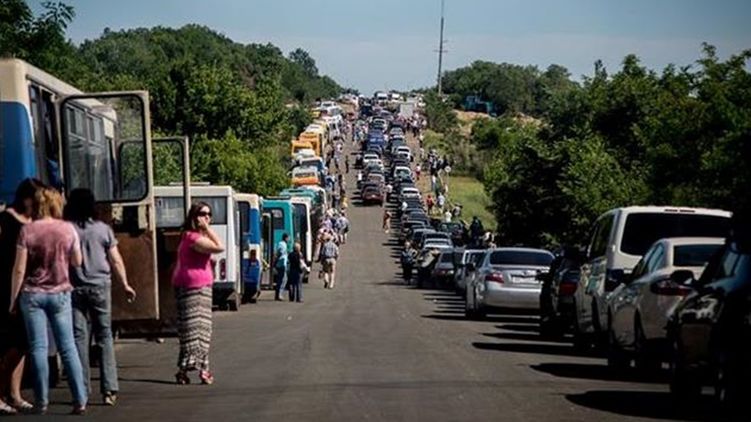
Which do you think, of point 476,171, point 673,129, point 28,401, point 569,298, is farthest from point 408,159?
point 28,401

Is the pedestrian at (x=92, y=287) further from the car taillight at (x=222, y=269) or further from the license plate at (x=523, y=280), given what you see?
the car taillight at (x=222, y=269)

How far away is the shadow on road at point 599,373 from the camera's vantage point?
1978cm

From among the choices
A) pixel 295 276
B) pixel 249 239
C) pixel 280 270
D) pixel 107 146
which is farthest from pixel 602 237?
pixel 280 270

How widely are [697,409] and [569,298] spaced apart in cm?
1112

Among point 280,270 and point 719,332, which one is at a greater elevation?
point 719,332

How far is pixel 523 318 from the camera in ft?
119

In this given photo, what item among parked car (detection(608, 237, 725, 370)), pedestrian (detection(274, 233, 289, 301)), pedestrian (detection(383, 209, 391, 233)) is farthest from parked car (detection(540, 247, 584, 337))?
pedestrian (detection(383, 209, 391, 233))

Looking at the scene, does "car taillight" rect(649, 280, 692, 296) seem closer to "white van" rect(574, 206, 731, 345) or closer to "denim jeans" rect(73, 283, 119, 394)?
"white van" rect(574, 206, 731, 345)

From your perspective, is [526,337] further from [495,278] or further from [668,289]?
[668,289]

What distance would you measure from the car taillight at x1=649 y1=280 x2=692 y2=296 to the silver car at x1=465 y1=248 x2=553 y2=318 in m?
13.5

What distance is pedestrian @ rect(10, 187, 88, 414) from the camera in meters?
15.1

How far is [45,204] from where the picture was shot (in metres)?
15.2

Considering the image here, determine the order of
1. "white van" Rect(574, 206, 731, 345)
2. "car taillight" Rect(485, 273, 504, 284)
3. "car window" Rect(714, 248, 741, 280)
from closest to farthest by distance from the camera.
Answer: "car window" Rect(714, 248, 741, 280) < "white van" Rect(574, 206, 731, 345) < "car taillight" Rect(485, 273, 504, 284)

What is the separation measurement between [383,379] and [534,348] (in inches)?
272
